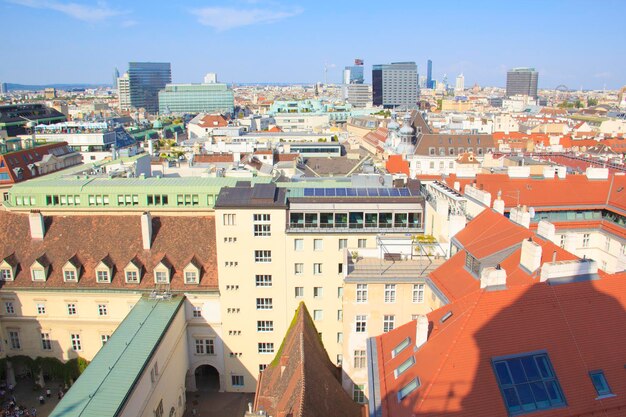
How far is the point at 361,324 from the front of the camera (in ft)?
147

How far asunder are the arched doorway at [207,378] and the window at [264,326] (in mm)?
8307

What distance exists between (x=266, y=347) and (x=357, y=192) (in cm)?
1856

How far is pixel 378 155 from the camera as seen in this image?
13912 centimetres

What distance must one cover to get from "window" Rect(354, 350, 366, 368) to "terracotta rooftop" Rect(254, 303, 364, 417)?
147 inches

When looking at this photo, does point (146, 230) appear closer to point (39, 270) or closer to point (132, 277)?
point (132, 277)

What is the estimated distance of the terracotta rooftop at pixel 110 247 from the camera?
5419 cm

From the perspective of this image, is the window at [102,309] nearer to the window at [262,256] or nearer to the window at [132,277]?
the window at [132,277]

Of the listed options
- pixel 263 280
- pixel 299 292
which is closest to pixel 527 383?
pixel 299 292

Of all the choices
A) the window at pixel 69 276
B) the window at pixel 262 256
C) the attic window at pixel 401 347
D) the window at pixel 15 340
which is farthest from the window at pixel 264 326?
the window at pixel 15 340

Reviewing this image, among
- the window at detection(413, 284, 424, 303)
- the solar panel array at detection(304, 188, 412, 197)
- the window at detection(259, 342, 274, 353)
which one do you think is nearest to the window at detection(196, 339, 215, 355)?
the window at detection(259, 342, 274, 353)

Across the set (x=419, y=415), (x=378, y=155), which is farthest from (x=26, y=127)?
(x=419, y=415)

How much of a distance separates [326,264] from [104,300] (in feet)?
74.9

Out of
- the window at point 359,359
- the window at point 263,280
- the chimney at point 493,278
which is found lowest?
the window at point 359,359

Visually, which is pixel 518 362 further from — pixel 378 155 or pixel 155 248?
pixel 378 155
